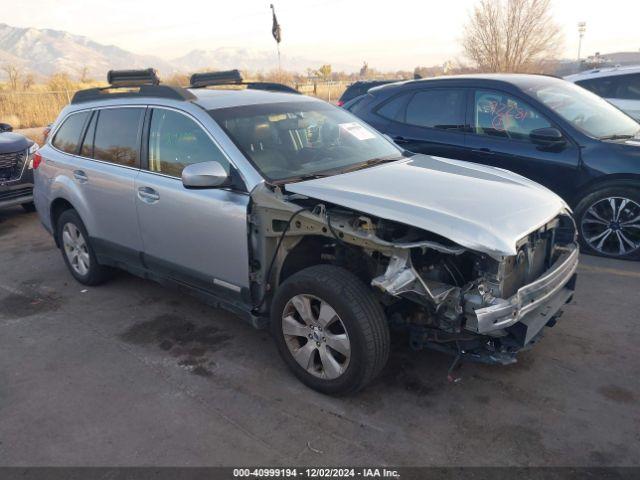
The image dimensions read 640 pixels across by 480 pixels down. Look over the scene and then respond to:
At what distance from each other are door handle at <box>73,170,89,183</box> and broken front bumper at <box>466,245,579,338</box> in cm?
362

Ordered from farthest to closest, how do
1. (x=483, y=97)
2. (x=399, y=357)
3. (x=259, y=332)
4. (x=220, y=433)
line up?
1. (x=483, y=97)
2. (x=259, y=332)
3. (x=399, y=357)
4. (x=220, y=433)

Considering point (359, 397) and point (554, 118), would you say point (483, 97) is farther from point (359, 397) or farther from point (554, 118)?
point (359, 397)

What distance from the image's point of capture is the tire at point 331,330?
2893 mm

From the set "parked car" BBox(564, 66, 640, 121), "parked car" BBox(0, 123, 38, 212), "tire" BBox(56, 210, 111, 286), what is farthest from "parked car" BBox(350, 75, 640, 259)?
"parked car" BBox(0, 123, 38, 212)

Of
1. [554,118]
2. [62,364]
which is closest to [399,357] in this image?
[62,364]

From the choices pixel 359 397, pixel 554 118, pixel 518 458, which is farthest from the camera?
pixel 554 118

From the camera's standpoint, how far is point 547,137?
523 cm

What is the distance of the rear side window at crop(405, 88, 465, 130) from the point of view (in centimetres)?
596

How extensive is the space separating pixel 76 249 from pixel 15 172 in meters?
3.66

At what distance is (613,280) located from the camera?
4.74 m

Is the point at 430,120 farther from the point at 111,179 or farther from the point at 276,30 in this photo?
the point at 276,30

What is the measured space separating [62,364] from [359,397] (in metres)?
2.19

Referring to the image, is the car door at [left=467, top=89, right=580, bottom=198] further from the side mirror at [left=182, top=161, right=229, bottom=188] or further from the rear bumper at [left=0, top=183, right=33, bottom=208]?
the rear bumper at [left=0, top=183, right=33, bottom=208]

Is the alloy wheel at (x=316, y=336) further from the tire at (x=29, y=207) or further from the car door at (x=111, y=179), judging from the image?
the tire at (x=29, y=207)
